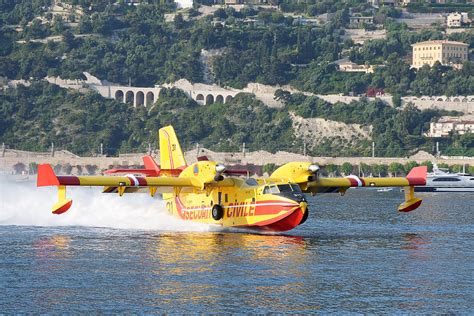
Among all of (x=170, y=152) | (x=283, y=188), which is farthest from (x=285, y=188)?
(x=170, y=152)

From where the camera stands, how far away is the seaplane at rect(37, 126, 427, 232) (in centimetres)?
9200

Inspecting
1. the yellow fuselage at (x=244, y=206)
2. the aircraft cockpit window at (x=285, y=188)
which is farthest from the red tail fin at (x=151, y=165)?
the aircraft cockpit window at (x=285, y=188)

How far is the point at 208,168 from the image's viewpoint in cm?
9544

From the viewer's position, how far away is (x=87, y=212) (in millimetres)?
112250

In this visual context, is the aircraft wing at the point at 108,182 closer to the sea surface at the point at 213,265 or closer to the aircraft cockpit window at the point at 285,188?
the sea surface at the point at 213,265

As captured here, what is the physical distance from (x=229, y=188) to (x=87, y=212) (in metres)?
20.0

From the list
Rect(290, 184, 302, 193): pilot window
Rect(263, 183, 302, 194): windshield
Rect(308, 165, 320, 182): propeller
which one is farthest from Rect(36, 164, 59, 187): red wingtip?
Rect(308, 165, 320, 182): propeller

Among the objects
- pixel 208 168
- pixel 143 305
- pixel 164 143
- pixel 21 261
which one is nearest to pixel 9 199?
pixel 164 143

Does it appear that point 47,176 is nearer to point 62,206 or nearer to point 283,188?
point 62,206

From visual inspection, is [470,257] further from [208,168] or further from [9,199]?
[9,199]

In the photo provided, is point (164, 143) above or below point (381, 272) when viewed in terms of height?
above

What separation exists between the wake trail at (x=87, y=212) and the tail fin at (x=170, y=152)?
12.9 feet

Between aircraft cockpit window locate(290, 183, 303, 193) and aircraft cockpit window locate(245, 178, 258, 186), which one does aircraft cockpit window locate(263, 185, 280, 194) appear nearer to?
aircraft cockpit window locate(290, 183, 303, 193)

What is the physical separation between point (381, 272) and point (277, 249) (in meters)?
10.5
